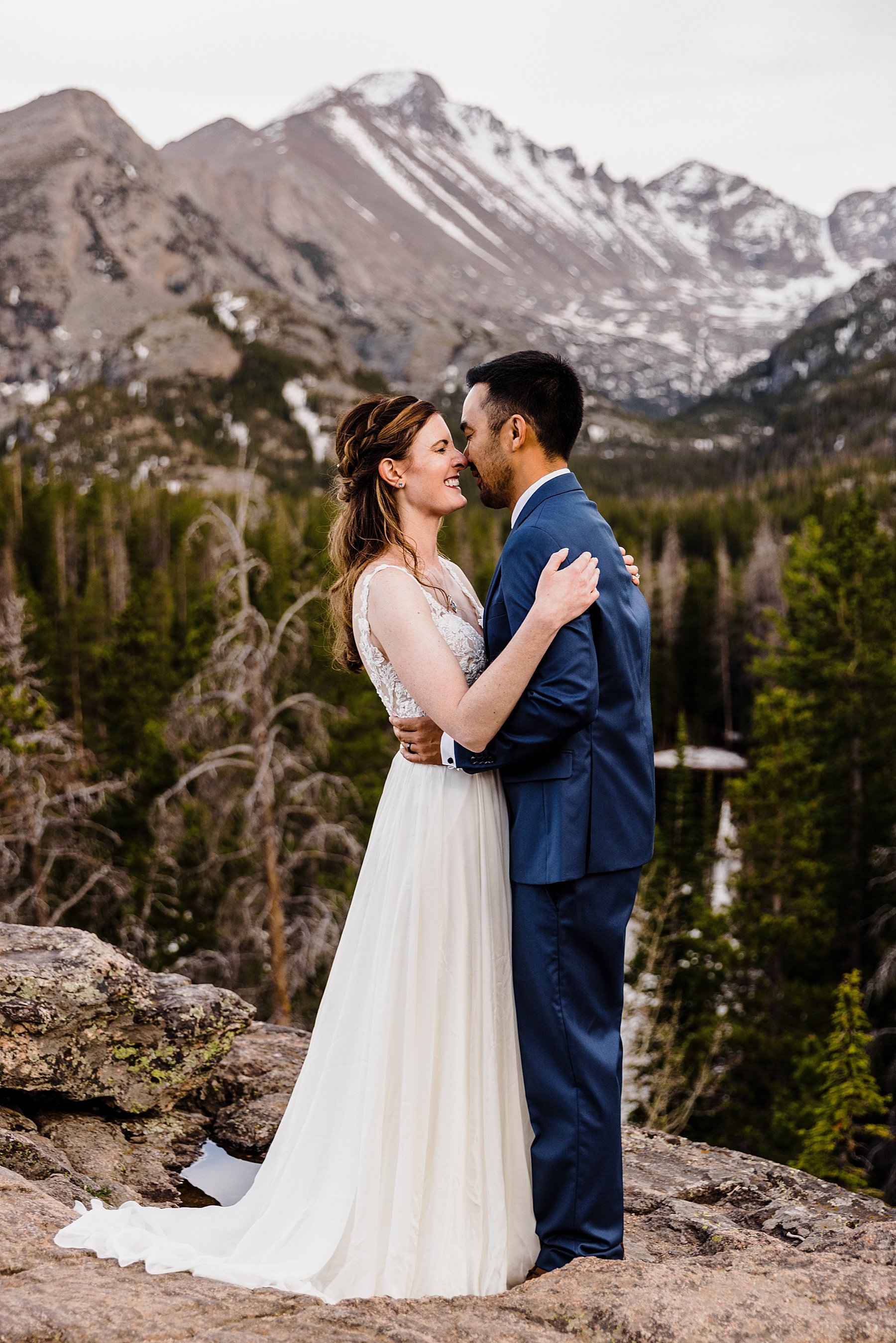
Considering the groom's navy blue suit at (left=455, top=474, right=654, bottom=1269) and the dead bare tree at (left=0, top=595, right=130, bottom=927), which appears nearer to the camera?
the groom's navy blue suit at (left=455, top=474, right=654, bottom=1269)

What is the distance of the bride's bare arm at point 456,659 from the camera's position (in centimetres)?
324

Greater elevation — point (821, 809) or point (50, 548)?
point (50, 548)

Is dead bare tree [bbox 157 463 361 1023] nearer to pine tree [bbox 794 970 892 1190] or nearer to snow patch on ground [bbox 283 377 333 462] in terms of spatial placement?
pine tree [bbox 794 970 892 1190]

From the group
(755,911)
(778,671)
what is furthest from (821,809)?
(778,671)

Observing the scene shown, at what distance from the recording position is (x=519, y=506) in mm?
3688

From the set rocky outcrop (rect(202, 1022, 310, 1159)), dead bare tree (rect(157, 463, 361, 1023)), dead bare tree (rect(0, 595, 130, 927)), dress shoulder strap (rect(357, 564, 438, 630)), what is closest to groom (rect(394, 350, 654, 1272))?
dress shoulder strap (rect(357, 564, 438, 630))

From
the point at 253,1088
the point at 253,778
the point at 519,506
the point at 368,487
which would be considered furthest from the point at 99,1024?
the point at 253,778

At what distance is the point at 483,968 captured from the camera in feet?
12.1

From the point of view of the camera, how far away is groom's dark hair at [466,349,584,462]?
358cm

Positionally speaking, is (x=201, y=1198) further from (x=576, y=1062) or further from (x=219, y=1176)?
(x=576, y=1062)

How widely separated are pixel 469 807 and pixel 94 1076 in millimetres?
2294

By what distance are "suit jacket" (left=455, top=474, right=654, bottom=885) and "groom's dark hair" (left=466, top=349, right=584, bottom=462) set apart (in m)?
0.20

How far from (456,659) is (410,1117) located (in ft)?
4.98

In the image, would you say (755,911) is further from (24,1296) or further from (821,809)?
(24,1296)
